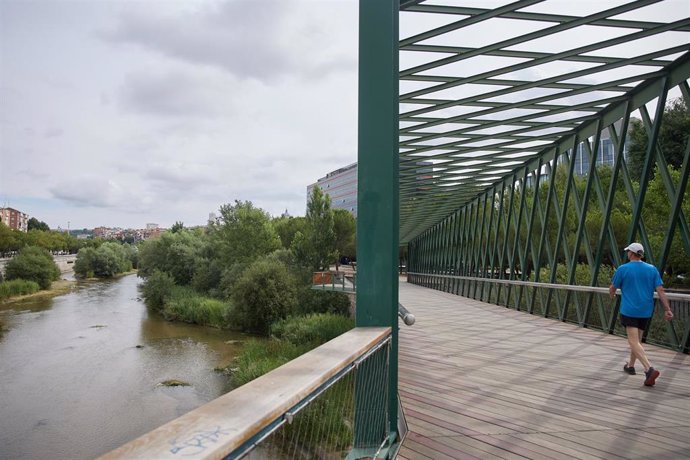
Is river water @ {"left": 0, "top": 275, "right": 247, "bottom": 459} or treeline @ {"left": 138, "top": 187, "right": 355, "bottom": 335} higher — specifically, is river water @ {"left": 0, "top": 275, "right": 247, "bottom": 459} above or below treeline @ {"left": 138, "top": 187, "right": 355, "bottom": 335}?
below

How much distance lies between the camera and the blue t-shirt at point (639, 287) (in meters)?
Result: 5.40

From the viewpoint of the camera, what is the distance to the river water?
12.5 metres

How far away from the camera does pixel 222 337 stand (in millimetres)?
24969

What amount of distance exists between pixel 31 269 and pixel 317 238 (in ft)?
89.6

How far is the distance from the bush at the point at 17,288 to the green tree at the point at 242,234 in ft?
52.3

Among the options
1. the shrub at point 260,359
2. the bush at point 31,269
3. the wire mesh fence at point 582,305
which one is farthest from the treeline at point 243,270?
the wire mesh fence at point 582,305

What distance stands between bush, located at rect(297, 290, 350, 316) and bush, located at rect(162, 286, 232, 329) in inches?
160

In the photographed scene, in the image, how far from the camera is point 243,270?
34.4 m

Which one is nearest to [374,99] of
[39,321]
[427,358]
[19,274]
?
[427,358]

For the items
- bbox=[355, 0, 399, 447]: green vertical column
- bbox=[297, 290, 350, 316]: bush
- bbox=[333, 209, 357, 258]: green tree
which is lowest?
bbox=[297, 290, 350, 316]: bush

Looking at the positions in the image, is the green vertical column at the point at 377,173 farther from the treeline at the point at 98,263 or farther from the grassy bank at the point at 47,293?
the treeline at the point at 98,263

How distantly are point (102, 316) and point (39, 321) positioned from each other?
3344 millimetres

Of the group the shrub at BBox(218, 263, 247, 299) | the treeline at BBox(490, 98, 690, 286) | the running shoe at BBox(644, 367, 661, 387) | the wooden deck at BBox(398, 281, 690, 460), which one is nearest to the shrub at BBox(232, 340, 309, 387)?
the treeline at BBox(490, 98, 690, 286)

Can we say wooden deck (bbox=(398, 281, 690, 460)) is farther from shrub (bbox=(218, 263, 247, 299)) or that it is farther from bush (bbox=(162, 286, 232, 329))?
shrub (bbox=(218, 263, 247, 299))
